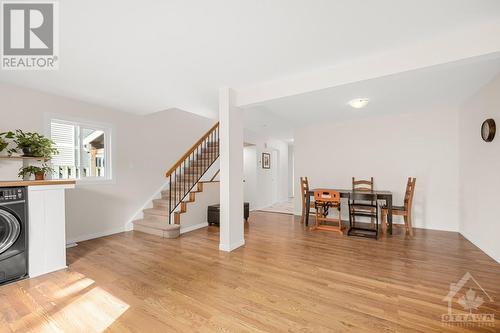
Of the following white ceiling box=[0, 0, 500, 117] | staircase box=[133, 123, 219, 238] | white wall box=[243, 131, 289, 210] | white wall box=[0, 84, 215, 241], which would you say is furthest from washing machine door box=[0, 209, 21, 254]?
white wall box=[243, 131, 289, 210]

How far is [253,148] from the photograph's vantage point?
707 centimetres

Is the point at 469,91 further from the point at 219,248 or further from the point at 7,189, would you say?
the point at 7,189

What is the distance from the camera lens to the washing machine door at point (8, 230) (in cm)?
228

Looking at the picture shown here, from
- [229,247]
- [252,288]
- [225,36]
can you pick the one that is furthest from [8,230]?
[225,36]

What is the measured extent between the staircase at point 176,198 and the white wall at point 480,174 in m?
4.56

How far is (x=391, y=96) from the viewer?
12.1ft

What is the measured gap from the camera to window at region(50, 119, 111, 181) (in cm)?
356

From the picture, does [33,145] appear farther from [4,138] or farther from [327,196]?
[327,196]

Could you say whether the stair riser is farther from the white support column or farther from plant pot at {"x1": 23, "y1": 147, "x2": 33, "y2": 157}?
plant pot at {"x1": 23, "y1": 147, "x2": 33, "y2": 157}

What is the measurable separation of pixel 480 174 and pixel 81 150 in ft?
20.8

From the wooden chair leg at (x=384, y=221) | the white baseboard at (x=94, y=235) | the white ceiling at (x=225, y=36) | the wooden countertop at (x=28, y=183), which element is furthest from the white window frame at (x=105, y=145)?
the wooden chair leg at (x=384, y=221)

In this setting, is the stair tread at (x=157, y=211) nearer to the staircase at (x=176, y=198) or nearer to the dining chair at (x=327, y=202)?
the staircase at (x=176, y=198)

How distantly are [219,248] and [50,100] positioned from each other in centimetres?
340

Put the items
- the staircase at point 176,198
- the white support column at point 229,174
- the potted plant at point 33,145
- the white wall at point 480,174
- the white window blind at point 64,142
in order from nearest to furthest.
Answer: the potted plant at point 33,145
the white wall at point 480,174
the white support column at point 229,174
the white window blind at point 64,142
the staircase at point 176,198
